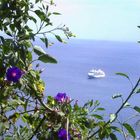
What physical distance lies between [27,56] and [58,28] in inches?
5.5

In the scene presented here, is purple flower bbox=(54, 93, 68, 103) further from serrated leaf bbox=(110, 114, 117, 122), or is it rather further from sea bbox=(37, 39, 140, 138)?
serrated leaf bbox=(110, 114, 117, 122)

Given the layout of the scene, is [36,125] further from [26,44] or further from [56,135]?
[26,44]

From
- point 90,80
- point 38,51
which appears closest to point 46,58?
point 38,51

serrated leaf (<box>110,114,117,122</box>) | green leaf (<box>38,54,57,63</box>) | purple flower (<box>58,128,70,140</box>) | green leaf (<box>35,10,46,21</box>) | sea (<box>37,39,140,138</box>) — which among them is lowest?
sea (<box>37,39,140,138</box>)

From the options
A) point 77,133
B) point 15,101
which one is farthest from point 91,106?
point 15,101

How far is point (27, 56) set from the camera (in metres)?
1.11

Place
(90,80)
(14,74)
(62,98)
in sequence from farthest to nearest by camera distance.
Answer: (90,80) < (62,98) < (14,74)

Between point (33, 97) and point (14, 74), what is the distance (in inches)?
7.0

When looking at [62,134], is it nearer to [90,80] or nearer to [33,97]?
[33,97]

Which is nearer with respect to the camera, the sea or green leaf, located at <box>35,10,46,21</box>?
green leaf, located at <box>35,10,46,21</box>

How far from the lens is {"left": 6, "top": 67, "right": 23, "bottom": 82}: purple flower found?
1002 millimetres

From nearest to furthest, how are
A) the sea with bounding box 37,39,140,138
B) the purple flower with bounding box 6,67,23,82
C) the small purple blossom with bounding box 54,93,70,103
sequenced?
1. the purple flower with bounding box 6,67,23,82
2. the small purple blossom with bounding box 54,93,70,103
3. the sea with bounding box 37,39,140,138

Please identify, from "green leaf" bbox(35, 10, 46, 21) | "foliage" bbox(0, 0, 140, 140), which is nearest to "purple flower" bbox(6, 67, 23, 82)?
"foliage" bbox(0, 0, 140, 140)

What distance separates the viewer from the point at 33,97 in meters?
1.16
